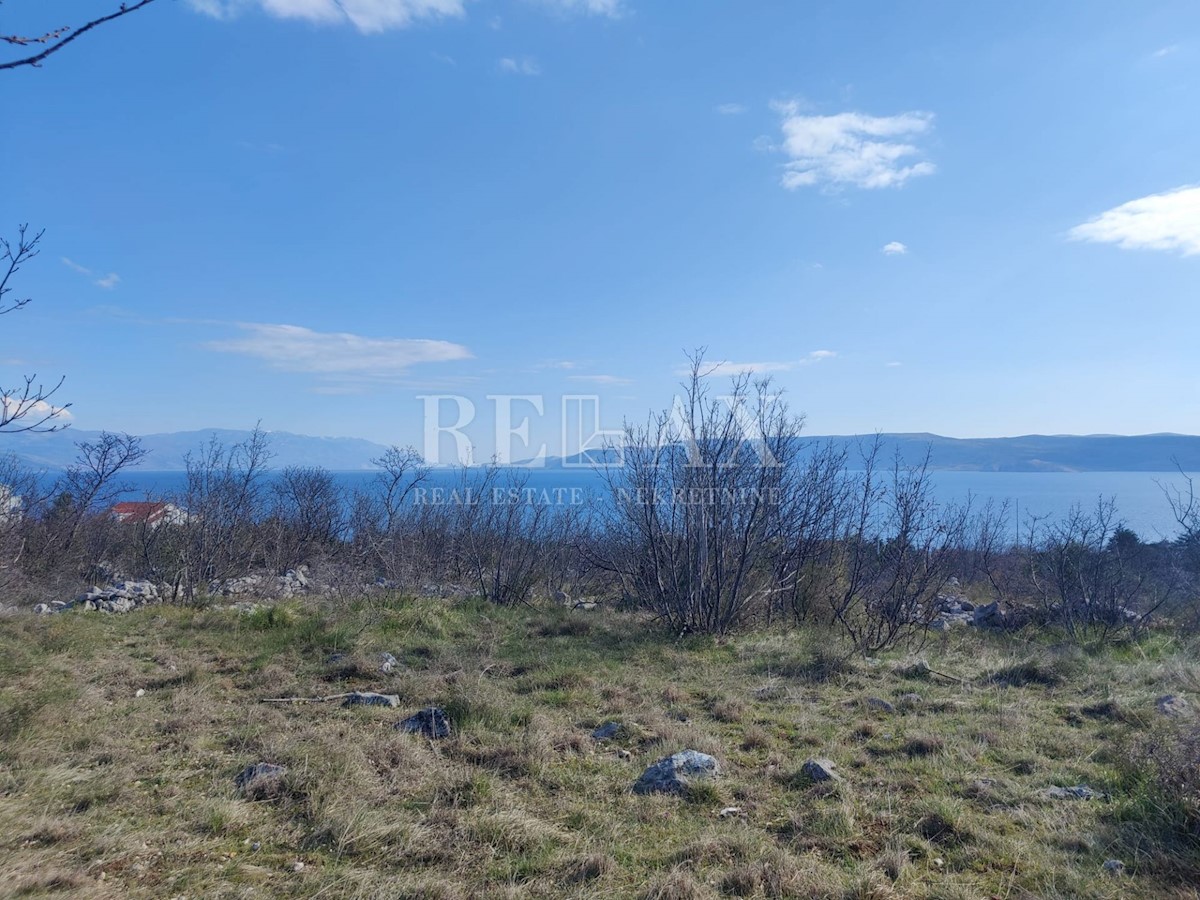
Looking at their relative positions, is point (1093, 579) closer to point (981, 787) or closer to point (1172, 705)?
point (1172, 705)

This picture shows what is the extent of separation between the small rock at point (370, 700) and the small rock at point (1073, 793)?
415 cm

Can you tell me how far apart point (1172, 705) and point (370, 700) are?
5937mm

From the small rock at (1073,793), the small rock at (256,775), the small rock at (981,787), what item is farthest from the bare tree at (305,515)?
the small rock at (1073,793)

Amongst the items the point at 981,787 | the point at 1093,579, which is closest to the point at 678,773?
the point at 981,787

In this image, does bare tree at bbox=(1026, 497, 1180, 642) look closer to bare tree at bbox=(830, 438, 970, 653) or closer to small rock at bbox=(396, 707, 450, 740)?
bare tree at bbox=(830, 438, 970, 653)

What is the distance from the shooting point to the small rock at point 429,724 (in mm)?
4088

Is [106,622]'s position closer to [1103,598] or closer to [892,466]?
[892,466]

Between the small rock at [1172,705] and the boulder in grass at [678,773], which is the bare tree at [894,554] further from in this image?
the boulder in grass at [678,773]

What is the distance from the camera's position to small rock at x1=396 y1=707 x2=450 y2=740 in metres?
4.09

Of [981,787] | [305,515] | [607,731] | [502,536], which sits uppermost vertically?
[502,536]

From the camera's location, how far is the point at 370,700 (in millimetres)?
4793

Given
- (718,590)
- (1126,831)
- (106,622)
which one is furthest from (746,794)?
(106,622)

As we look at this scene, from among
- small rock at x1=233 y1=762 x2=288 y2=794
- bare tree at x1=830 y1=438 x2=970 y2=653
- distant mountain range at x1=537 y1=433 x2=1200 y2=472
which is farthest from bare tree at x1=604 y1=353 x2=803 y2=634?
distant mountain range at x1=537 y1=433 x2=1200 y2=472

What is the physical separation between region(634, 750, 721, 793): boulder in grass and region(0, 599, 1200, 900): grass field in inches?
4.1
